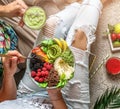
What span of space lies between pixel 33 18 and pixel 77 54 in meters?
0.26

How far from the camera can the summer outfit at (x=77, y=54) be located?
1419 mm

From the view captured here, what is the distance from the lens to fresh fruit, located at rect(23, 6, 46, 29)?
1.39m

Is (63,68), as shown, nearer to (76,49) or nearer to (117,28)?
(76,49)

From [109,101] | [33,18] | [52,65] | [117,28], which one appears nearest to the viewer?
[52,65]

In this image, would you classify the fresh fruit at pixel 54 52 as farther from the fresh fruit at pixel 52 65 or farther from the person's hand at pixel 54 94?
the person's hand at pixel 54 94

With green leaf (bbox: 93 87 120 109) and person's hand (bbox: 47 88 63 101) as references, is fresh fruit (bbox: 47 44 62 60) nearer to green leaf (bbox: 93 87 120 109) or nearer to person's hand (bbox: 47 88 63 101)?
Answer: person's hand (bbox: 47 88 63 101)

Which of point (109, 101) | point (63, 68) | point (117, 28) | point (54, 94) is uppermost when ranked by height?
point (117, 28)

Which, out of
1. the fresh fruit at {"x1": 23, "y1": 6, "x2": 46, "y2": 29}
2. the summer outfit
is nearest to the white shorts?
the summer outfit

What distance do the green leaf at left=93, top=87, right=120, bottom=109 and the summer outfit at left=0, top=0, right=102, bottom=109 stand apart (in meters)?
0.12

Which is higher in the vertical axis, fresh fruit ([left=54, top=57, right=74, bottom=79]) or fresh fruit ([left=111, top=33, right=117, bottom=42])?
fresh fruit ([left=111, top=33, right=117, bottom=42])

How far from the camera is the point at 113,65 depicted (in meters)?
1.60

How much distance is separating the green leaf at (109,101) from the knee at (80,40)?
0.28m

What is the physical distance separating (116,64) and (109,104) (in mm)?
214

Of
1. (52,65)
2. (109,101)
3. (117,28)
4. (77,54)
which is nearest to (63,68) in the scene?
(52,65)
